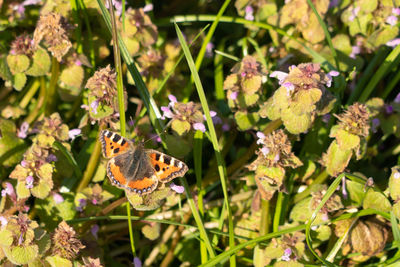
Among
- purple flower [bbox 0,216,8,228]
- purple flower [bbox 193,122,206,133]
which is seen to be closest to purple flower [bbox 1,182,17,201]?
purple flower [bbox 0,216,8,228]

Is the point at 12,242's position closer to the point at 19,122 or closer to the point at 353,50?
the point at 19,122

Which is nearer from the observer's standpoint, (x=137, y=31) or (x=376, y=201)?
(x=376, y=201)

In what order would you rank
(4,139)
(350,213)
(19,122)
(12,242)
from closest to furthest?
1. (12,242)
2. (350,213)
3. (4,139)
4. (19,122)

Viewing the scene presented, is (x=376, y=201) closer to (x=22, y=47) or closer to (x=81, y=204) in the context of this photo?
(x=81, y=204)

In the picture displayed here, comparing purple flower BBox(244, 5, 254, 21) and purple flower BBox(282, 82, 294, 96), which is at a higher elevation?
purple flower BBox(244, 5, 254, 21)

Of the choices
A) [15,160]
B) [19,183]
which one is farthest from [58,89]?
[19,183]

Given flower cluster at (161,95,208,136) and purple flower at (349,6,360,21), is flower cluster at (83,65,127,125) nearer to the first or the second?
flower cluster at (161,95,208,136)

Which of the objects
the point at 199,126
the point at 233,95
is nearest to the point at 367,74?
the point at 233,95
